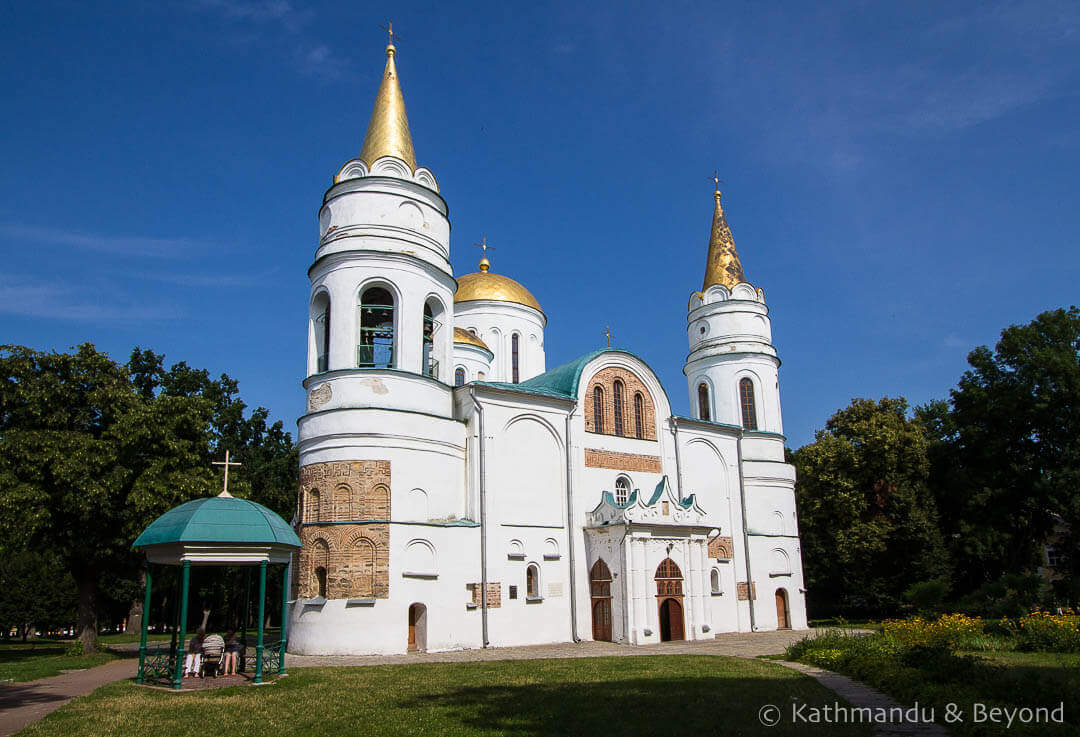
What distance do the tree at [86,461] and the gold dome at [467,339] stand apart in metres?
11.5

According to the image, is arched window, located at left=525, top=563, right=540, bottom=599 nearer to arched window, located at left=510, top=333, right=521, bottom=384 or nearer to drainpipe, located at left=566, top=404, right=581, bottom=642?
drainpipe, located at left=566, top=404, right=581, bottom=642

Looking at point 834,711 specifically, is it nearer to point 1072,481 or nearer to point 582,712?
point 582,712

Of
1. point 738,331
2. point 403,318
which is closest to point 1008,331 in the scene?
point 738,331

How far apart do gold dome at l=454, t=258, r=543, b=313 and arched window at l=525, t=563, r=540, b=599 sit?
45.7 ft

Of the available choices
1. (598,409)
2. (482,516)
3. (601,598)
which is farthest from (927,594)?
(482,516)

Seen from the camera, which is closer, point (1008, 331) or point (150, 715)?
point (150, 715)

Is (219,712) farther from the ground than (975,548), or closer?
closer

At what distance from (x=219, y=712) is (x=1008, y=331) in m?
34.4

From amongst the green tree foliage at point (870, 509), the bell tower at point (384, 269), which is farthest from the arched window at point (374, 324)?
the green tree foliage at point (870, 509)

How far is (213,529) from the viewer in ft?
47.5

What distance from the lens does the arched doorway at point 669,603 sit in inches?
978

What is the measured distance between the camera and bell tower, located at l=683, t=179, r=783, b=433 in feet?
105

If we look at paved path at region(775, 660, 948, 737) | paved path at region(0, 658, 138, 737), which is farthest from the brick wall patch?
paved path at region(0, 658, 138, 737)

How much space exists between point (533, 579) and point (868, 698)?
13.9 m
